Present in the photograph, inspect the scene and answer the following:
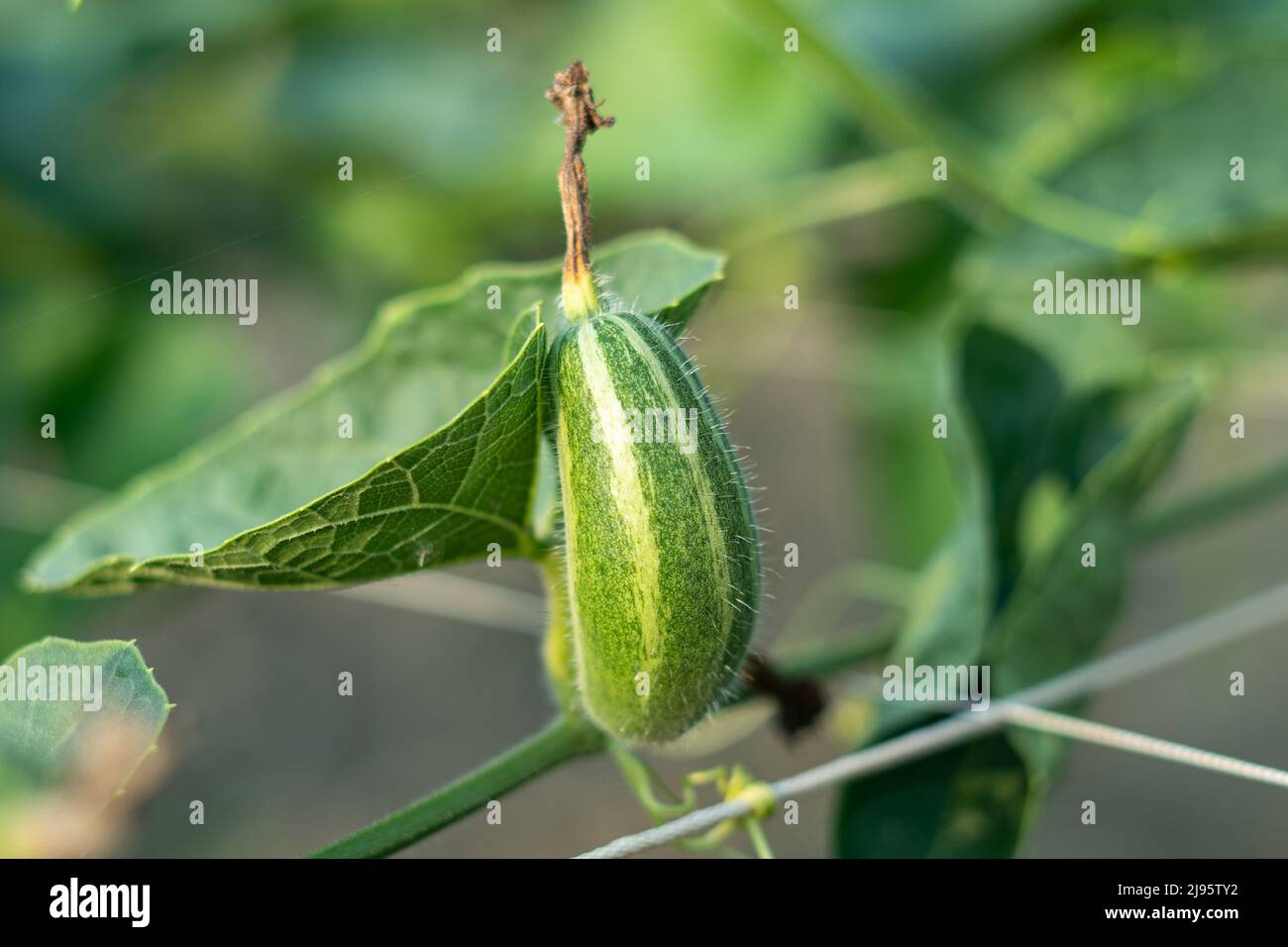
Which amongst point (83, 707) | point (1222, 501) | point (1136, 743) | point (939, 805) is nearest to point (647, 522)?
point (83, 707)

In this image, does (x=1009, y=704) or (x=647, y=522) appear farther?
(x=1009, y=704)

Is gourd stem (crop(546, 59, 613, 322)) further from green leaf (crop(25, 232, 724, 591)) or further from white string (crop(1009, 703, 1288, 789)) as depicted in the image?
white string (crop(1009, 703, 1288, 789))

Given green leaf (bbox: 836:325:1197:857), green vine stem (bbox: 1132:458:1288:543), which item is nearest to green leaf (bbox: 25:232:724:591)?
green leaf (bbox: 836:325:1197:857)

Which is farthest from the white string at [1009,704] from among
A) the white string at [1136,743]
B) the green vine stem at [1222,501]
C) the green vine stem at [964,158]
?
the green vine stem at [964,158]

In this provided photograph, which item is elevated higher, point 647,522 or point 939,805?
point 647,522

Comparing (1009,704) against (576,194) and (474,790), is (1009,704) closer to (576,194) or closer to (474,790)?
(474,790)
